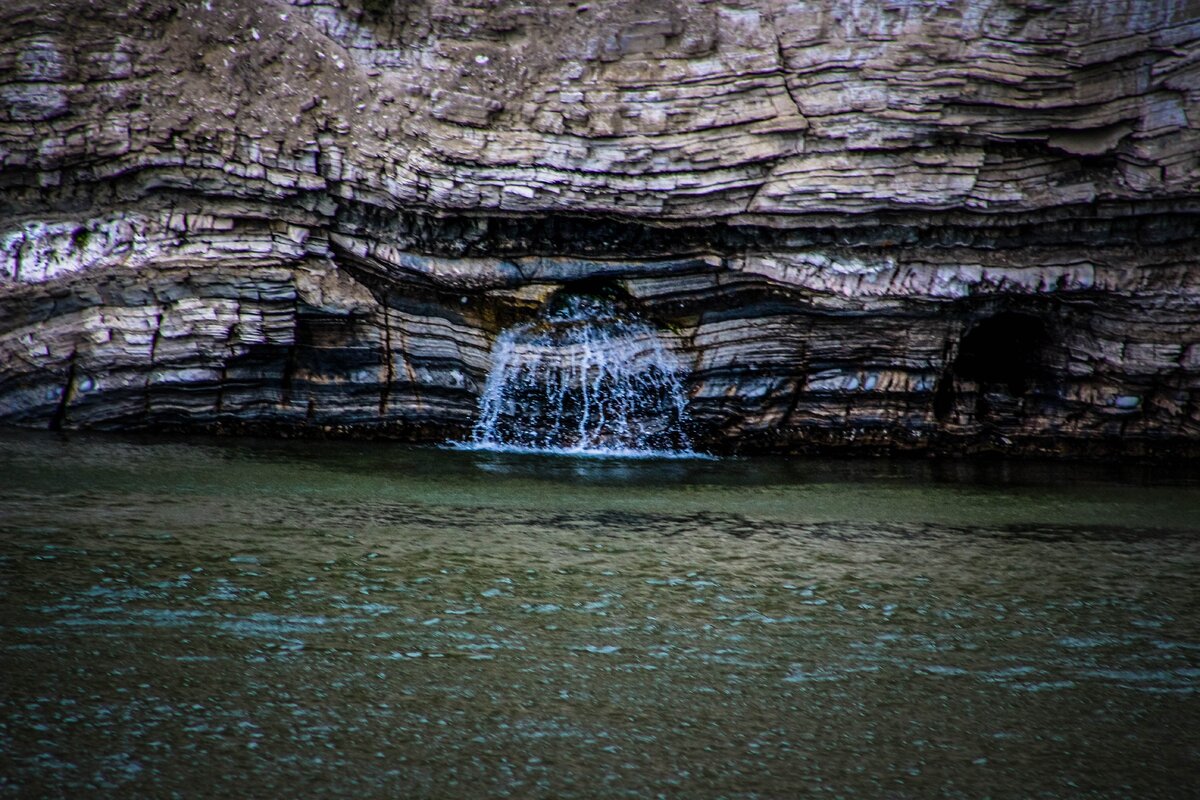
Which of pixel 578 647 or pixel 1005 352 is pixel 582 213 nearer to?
pixel 1005 352

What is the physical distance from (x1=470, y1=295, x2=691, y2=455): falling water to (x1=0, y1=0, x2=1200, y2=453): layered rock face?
0.20 m

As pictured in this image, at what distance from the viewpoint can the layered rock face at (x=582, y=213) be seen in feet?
28.1

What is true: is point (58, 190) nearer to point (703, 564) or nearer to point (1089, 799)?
point (703, 564)

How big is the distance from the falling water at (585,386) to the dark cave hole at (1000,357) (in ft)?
7.70

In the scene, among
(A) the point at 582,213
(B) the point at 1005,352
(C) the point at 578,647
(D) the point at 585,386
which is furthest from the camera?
(B) the point at 1005,352

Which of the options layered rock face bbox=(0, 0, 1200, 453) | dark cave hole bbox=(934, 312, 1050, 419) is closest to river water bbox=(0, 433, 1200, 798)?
layered rock face bbox=(0, 0, 1200, 453)

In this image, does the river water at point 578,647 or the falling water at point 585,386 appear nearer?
the river water at point 578,647

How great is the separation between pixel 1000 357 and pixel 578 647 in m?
7.50

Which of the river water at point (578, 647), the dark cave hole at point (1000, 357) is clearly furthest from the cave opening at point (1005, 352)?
the river water at point (578, 647)

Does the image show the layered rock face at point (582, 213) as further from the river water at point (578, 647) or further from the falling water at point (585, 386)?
the river water at point (578, 647)

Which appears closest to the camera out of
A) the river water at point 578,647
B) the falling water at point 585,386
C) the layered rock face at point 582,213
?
the river water at point 578,647

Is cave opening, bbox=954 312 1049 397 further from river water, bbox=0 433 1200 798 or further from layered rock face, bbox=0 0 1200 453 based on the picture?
river water, bbox=0 433 1200 798

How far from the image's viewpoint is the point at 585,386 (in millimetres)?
9578

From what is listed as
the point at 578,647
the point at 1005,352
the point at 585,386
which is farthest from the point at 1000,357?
the point at 578,647
